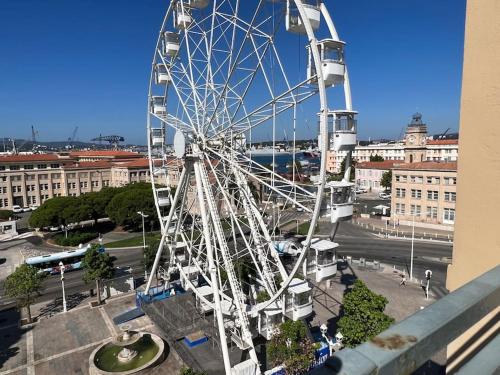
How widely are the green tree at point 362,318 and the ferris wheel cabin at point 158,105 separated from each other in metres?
17.8

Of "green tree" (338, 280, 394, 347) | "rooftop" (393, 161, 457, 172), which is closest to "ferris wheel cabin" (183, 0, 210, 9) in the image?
"green tree" (338, 280, 394, 347)

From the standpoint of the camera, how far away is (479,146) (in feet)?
6.97

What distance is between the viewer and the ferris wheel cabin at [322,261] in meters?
18.1

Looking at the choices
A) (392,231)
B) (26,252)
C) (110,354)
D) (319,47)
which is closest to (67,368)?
(110,354)

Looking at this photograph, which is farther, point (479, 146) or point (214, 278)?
point (214, 278)

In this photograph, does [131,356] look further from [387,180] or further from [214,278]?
[387,180]

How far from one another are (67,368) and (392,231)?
143 feet

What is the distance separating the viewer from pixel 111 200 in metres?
58.7

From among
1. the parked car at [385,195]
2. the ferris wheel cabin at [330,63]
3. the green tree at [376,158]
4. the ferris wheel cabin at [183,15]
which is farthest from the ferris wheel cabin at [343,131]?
the green tree at [376,158]

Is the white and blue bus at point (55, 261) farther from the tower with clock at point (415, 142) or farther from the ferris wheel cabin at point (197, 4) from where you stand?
the tower with clock at point (415, 142)

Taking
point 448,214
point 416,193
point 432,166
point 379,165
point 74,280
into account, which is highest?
point 432,166

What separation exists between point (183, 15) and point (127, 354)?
21462 millimetres

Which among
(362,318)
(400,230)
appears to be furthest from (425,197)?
(362,318)

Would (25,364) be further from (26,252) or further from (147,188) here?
(147,188)
